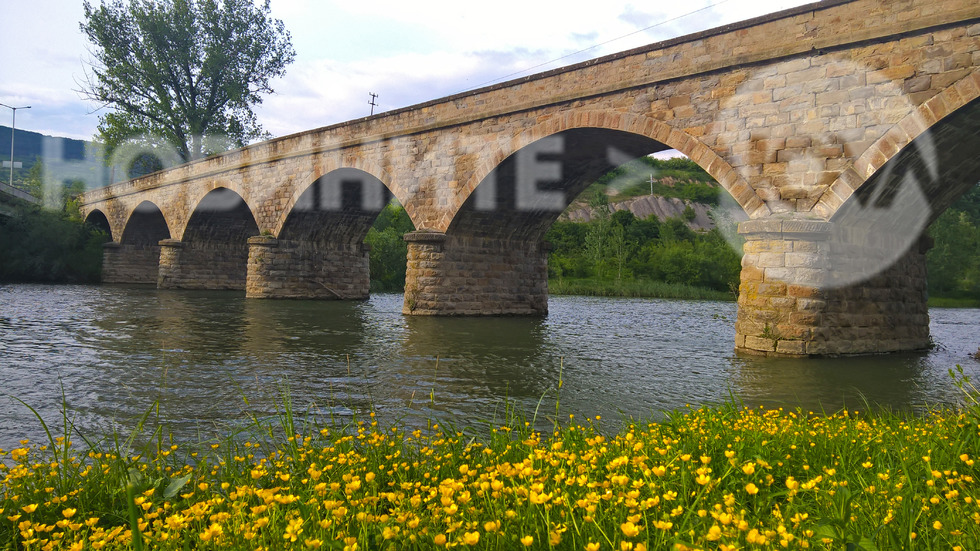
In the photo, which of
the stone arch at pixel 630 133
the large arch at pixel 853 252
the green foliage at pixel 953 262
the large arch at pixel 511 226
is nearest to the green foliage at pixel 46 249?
the large arch at pixel 511 226

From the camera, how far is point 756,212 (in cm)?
1123

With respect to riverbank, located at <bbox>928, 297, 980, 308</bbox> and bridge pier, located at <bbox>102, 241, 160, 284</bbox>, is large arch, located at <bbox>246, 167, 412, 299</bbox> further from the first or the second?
riverbank, located at <bbox>928, 297, 980, 308</bbox>

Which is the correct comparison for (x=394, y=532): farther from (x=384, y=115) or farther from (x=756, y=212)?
(x=384, y=115)

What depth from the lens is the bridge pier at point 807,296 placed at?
33.6 ft

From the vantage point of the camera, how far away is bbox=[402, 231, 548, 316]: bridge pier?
17062 mm

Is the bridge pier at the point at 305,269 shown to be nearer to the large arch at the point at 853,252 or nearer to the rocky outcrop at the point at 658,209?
the large arch at the point at 853,252

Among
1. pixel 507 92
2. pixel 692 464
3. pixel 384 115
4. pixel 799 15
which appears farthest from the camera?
pixel 384 115

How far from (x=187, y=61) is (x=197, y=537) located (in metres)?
39.3

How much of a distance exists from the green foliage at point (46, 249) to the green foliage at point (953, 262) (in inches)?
1894

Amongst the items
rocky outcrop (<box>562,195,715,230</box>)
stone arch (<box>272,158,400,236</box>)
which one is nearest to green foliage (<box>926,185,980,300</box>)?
stone arch (<box>272,158,400,236</box>)

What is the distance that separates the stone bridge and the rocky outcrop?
65.6 m

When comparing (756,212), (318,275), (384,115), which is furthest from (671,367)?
(318,275)

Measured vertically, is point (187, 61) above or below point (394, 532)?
above

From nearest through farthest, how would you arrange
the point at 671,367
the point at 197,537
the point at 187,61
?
the point at 197,537 → the point at 671,367 → the point at 187,61
